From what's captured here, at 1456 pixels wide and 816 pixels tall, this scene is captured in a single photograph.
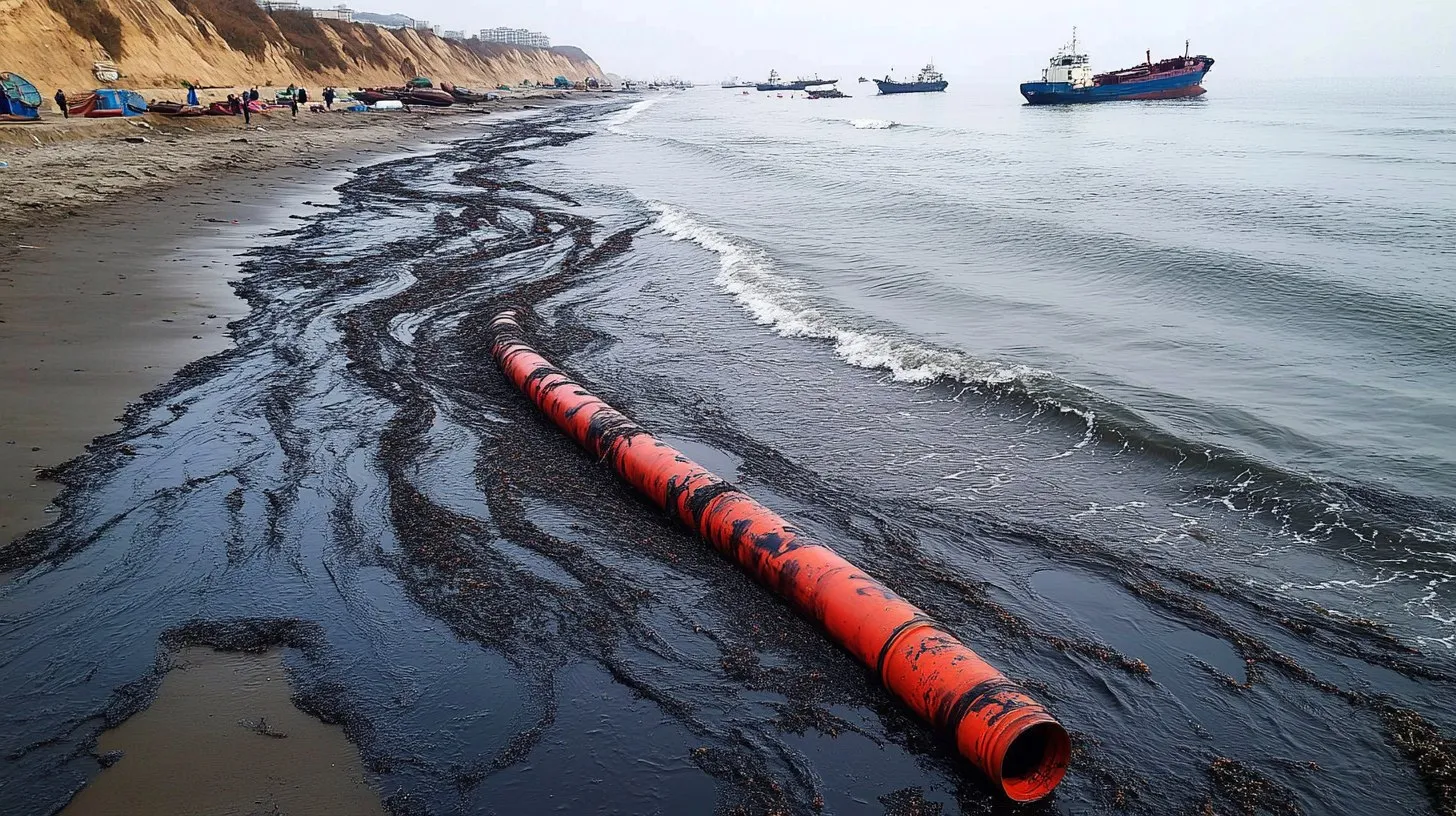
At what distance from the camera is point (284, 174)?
980 inches

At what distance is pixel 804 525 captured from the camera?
6.30m

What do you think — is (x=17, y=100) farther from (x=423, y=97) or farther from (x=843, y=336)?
(x=423, y=97)

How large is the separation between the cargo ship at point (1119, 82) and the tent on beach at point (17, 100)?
2830 inches

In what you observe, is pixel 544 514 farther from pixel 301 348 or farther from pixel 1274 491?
pixel 1274 491

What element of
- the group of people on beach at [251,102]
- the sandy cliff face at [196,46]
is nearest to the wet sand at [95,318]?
the group of people on beach at [251,102]

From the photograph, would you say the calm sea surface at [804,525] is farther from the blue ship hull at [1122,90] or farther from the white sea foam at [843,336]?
the blue ship hull at [1122,90]

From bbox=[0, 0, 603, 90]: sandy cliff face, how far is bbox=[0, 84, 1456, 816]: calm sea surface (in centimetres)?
2947

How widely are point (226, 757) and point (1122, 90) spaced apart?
85131 millimetres

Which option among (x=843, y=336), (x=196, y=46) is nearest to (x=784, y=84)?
(x=196, y=46)

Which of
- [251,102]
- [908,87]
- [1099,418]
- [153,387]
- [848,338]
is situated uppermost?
[908,87]

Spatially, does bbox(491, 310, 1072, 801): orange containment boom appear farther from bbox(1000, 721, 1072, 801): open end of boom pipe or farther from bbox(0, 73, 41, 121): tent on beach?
bbox(0, 73, 41, 121): tent on beach

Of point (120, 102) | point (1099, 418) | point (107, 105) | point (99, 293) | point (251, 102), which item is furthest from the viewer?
point (251, 102)

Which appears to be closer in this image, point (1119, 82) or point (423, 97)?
point (423, 97)

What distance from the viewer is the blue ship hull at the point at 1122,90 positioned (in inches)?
2852
